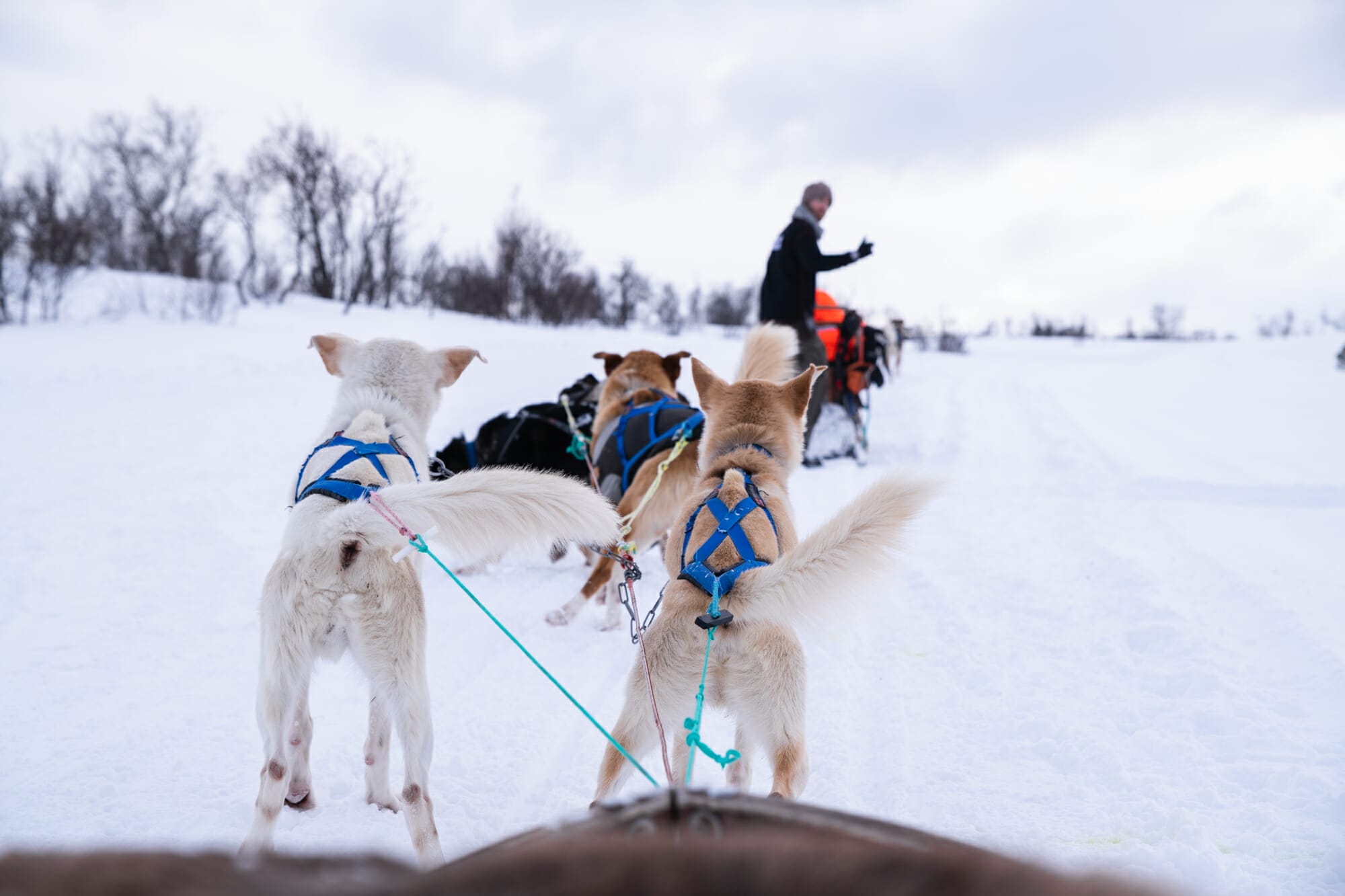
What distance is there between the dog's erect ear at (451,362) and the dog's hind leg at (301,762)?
4.92 feet

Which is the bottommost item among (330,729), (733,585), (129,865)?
(330,729)

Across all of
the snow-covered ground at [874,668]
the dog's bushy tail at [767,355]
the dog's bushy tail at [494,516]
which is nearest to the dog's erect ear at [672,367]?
the dog's bushy tail at [767,355]

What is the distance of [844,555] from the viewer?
6.21 feet

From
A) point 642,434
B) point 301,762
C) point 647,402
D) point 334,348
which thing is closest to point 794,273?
point 647,402

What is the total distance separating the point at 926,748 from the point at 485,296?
2431 cm

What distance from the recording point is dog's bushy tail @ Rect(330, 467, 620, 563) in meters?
2.00

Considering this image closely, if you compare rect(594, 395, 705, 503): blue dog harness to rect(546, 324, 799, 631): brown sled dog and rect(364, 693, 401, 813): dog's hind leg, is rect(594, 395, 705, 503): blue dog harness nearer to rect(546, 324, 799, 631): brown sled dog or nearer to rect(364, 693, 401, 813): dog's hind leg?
rect(546, 324, 799, 631): brown sled dog

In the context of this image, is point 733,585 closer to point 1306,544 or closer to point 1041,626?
point 1041,626

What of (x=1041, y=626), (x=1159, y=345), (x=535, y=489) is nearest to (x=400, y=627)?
(x=535, y=489)

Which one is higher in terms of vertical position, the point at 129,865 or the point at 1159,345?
the point at 1159,345

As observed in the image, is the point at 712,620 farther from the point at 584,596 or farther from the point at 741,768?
the point at 584,596

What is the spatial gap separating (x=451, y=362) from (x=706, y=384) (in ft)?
4.00

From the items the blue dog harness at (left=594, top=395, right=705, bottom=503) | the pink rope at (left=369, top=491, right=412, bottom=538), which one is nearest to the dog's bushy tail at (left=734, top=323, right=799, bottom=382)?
the blue dog harness at (left=594, top=395, right=705, bottom=503)

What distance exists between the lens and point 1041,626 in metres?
3.92
